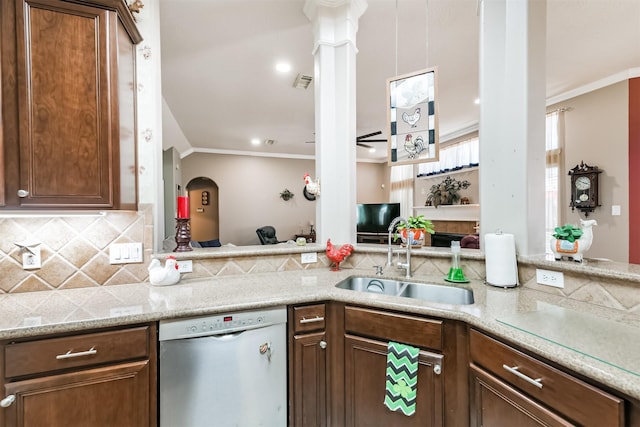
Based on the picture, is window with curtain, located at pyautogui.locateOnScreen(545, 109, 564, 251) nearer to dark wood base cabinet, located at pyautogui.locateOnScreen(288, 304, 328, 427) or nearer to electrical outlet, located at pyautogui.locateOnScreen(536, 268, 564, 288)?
electrical outlet, located at pyautogui.locateOnScreen(536, 268, 564, 288)

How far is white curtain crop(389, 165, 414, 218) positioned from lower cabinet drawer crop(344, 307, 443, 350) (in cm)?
564

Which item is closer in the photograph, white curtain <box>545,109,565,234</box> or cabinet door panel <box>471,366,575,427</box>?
cabinet door panel <box>471,366,575,427</box>

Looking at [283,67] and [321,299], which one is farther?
[283,67]

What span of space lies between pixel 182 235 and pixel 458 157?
208 inches

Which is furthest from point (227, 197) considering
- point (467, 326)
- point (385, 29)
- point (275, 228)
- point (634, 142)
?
point (634, 142)

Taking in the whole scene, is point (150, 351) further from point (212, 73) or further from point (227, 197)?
point (227, 197)

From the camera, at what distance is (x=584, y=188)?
3.66 metres

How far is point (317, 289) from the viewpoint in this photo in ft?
4.98

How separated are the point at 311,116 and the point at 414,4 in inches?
106

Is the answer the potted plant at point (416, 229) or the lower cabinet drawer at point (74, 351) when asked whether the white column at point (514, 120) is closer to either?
the potted plant at point (416, 229)

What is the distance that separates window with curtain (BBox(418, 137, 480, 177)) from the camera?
5242mm

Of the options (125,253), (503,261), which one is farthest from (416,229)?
(125,253)

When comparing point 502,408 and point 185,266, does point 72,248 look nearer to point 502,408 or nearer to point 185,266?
point 185,266

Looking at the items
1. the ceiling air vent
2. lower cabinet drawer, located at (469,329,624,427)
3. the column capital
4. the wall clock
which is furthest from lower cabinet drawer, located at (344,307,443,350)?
the wall clock
